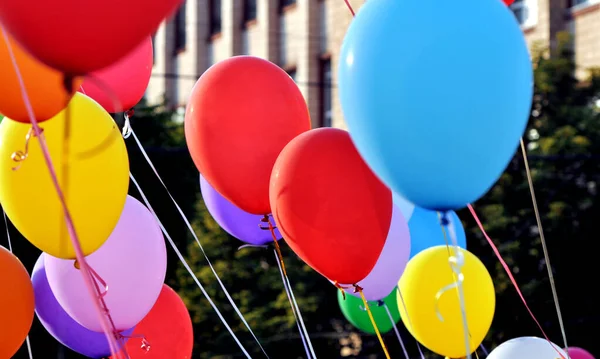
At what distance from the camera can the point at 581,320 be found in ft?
33.0

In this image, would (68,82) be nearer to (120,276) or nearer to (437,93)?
(437,93)

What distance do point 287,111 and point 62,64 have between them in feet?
4.90

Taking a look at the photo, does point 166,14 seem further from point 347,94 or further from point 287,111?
point 287,111

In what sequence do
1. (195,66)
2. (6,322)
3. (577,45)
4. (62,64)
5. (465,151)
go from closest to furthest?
(62,64), (465,151), (6,322), (577,45), (195,66)

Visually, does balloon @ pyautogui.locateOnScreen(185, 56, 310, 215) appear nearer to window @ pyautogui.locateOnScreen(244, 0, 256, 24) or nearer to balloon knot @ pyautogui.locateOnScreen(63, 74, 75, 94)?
balloon knot @ pyautogui.locateOnScreen(63, 74, 75, 94)

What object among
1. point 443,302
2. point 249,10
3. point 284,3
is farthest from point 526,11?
point 443,302

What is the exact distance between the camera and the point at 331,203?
3.52 metres

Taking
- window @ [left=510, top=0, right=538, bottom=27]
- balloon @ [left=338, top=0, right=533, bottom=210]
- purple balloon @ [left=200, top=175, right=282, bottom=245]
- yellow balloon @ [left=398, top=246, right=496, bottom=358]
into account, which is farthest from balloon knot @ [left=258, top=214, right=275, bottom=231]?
window @ [left=510, top=0, right=538, bottom=27]

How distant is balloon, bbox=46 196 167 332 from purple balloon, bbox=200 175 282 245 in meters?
0.62

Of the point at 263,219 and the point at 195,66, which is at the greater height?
the point at 263,219

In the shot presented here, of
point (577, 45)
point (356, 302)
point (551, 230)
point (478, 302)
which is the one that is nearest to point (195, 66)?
point (577, 45)

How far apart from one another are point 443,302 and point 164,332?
1277 mm

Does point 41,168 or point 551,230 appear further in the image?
point 551,230

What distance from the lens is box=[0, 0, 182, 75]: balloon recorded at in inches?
101
